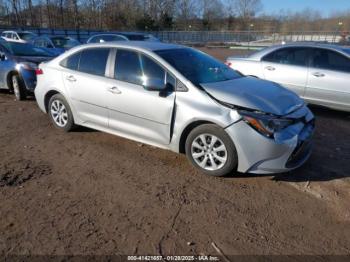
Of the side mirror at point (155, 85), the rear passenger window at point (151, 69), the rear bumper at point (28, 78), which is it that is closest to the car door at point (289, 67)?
the rear passenger window at point (151, 69)

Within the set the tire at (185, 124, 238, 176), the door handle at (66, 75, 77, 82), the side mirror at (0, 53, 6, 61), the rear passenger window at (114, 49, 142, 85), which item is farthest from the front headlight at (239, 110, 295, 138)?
the side mirror at (0, 53, 6, 61)

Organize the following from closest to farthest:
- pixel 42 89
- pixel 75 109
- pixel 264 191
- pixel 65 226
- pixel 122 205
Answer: pixel 65 226, pixel 122 205, pixel 264 191, pixel 75 109, pixel 42 89

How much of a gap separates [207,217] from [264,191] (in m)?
0.91

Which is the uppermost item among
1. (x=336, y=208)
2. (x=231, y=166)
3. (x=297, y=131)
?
(x=297, y=131)

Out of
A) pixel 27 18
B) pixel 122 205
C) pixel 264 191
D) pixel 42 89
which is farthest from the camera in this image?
pixel 27 18

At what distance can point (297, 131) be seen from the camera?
13.1 feet

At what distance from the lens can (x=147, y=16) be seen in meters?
65.2

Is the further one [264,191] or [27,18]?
[27,18]

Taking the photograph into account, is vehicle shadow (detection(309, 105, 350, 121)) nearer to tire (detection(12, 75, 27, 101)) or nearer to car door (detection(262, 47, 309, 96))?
car door (detection(262, 47, 309, 96))

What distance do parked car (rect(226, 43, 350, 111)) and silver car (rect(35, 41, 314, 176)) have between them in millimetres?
2517

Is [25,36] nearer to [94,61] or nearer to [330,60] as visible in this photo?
[94,61]

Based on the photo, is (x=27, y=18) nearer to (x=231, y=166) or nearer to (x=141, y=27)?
(x=141, y=27)

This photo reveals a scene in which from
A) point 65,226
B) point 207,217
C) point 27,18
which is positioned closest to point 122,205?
point 65,226

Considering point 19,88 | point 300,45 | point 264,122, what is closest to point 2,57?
point 19,88
